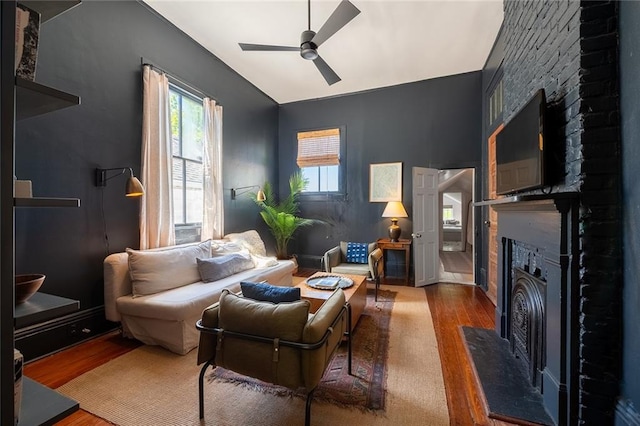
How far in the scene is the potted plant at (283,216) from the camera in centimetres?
524

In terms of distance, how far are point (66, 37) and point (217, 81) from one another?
2.04 meters

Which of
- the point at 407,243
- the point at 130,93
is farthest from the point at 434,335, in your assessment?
the point at 130,93

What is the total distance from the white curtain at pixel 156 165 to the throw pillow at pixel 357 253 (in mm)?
2892

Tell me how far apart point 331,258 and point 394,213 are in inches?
57.1

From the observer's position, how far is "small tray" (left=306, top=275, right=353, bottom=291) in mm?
2894

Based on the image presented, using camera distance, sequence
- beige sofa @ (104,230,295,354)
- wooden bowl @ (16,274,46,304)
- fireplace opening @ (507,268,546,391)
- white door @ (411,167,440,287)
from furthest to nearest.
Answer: white door @ (411,167,440,287), beige sofa @ (104,230,295,354), fireplace opening @ (507,268,546,391), wooden bowl @ (16,274,46,304)

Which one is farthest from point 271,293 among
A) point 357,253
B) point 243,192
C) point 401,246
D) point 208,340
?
point 243,192

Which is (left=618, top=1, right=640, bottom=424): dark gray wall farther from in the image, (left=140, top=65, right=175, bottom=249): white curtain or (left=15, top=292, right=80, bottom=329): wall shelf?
(left=140, top=65, right=175, bottom=249): white curtain

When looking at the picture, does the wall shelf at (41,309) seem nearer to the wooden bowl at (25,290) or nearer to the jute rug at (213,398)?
the wooden bowl at (25,290)

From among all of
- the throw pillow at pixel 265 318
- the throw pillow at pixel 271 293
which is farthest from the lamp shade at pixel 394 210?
the throw pillow at pixel 265 318

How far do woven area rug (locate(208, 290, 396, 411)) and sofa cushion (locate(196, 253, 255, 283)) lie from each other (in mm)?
1175

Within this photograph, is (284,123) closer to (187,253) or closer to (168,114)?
(168,114)

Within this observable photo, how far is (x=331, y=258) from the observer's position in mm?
4242

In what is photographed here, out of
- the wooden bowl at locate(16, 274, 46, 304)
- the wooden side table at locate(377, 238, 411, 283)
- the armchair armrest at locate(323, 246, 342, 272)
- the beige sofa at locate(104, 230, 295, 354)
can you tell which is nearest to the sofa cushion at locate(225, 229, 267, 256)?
the beige sofa at locate(104, 230, 295, 354)
